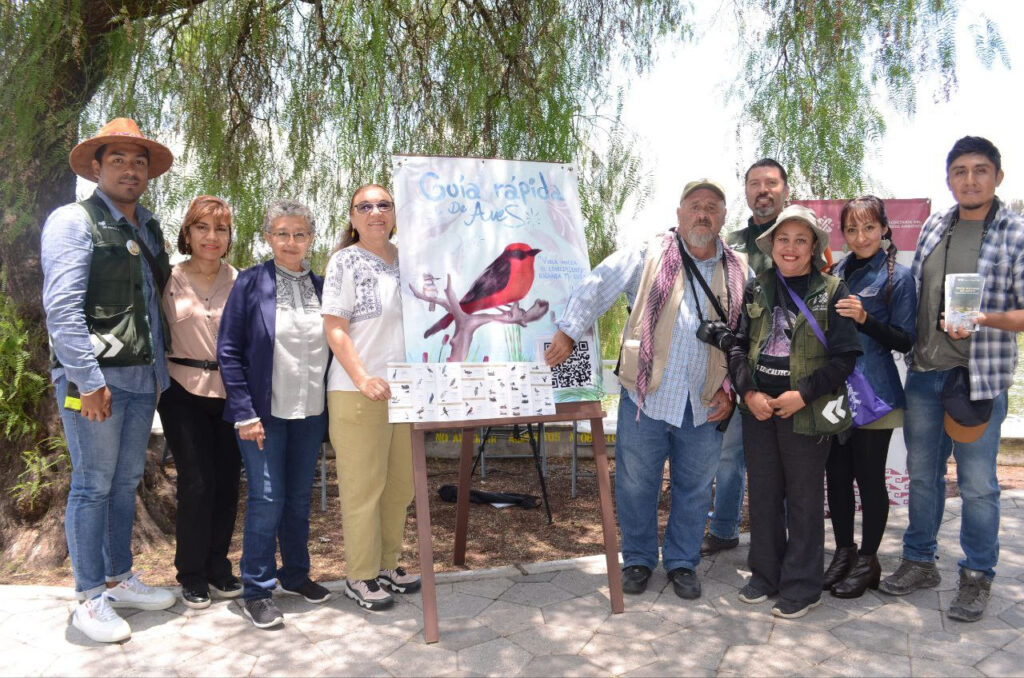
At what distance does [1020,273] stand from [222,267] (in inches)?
135

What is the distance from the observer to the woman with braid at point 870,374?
3266mm

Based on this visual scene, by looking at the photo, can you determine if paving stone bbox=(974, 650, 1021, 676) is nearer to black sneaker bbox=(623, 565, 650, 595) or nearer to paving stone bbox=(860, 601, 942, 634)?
paving stone bbox=(860, 601, 942, 634)

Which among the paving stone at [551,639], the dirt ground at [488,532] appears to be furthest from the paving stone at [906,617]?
the dirt ground at [488,532]

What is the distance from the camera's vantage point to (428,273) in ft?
10.4

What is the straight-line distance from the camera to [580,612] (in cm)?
327

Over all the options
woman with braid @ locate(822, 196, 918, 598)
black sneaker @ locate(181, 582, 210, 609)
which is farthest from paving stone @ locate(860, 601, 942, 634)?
black sneaker @ locate(181, 582, 210, 609)

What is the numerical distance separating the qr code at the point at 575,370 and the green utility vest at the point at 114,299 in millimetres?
1680

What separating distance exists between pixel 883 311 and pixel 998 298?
17.1 inches

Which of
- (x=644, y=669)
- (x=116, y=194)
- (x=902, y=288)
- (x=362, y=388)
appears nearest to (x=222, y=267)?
(x=116, y=194)

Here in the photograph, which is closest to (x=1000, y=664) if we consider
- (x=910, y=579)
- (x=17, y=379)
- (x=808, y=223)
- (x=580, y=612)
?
(x=910, y=579)

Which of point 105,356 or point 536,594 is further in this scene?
point 536,594

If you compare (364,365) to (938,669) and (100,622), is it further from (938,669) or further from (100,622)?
(938,669)

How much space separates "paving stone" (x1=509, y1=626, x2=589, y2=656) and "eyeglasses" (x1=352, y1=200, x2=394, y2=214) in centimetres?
185

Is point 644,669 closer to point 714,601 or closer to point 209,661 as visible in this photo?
point 714,601
